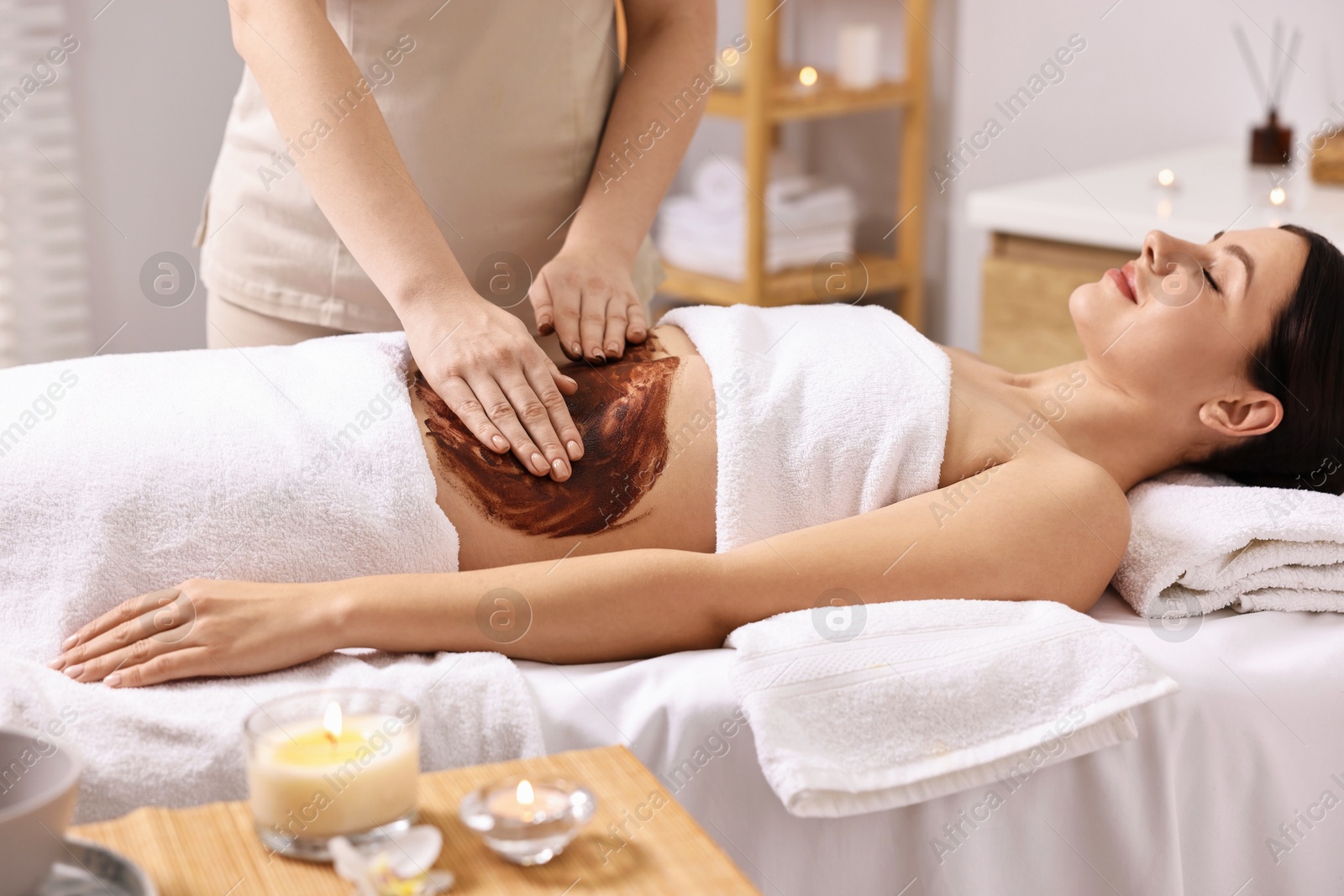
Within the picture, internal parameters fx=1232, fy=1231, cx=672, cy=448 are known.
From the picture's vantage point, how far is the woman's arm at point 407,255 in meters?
1.16

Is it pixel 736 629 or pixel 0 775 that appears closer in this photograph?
pixel 0 775

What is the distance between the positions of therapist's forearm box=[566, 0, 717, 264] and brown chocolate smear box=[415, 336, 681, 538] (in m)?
0.24

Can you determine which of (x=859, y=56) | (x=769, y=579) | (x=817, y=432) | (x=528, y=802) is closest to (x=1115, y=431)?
(x=817, y=432)

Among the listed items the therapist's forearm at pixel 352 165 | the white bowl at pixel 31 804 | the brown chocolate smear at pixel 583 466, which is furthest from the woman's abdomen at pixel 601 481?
the white bowl at pixel 31 804

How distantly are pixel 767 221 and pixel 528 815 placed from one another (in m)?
2.28

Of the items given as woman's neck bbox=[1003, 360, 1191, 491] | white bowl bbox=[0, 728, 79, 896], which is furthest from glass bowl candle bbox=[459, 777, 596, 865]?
woman's neck bbox=[1003, 360, 1191, 491]

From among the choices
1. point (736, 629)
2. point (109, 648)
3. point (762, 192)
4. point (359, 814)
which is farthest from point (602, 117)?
point (762, 192)

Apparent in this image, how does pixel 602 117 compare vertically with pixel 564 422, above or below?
above

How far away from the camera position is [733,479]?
118cm

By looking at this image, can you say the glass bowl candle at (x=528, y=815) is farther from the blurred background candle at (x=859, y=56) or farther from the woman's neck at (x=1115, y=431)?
the blurred background candle at (x=859, y=56)

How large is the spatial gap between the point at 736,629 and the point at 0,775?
0.59 meters

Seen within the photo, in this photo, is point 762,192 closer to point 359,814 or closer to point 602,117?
point 602,117

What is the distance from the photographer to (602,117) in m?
1.51

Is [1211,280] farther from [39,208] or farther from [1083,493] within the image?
[39,208]
